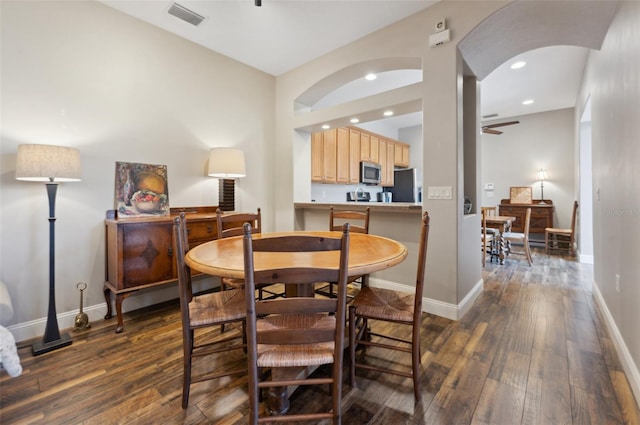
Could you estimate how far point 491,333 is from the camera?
7.37 ft

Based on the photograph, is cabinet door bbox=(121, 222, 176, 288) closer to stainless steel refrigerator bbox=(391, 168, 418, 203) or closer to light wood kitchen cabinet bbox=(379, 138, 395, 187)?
stainless steel refrigerator bbox=(391, 168, 418, 203)

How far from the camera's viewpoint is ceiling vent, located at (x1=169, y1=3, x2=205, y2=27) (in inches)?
101

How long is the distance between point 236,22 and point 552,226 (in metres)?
6.79

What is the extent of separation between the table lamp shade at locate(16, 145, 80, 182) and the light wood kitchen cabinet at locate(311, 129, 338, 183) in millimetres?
3019

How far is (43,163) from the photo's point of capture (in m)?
1.96

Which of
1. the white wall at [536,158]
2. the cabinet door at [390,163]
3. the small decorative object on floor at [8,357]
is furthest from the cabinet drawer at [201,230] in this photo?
the white wall at [536,158]

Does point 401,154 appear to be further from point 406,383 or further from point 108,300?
point 108,300

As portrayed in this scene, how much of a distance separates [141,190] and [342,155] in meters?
3.29

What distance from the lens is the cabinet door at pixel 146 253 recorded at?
2.32 meters

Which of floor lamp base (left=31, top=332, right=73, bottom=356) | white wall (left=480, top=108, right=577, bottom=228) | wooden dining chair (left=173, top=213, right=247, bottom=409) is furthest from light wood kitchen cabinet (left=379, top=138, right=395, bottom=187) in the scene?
floor lamp base (left=31, top=332, right=73, bottom=356)

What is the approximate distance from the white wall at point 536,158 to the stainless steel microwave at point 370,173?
281 centimetres

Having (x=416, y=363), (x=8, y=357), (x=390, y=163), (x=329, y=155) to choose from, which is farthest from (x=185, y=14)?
(x=390, y=163)

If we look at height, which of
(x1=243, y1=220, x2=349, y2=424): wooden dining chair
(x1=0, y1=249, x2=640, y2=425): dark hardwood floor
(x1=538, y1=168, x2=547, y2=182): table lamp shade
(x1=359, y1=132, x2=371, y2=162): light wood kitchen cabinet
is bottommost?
(x1=0, y1=249, x2=640, y2=425): dark hardwood floor

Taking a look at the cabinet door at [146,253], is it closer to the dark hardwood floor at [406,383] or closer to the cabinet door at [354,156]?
the dark hardwood floor at [406,383]
